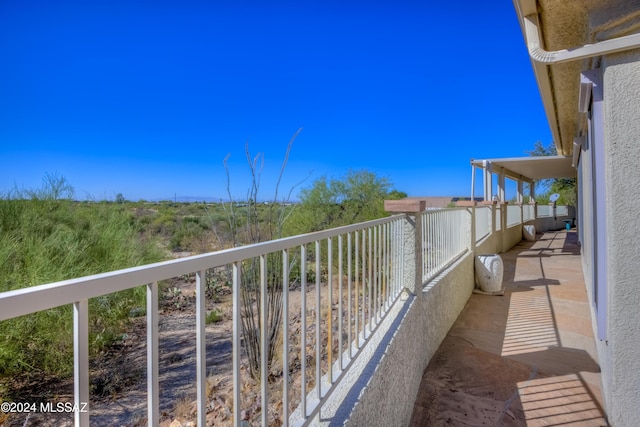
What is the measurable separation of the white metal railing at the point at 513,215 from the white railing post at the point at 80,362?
12286mm

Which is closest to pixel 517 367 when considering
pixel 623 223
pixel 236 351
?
pixel 623 223

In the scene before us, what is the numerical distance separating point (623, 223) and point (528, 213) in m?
14.5

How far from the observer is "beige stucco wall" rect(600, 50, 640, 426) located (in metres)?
1.98

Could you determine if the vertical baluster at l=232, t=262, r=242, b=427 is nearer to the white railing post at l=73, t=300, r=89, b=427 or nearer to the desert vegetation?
the white railing post at l=73, t=300, r=89, b=427

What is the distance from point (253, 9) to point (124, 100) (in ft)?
29.6

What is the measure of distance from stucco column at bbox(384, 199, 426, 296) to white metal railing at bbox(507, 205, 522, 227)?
9266mm

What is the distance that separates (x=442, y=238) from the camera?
464cm

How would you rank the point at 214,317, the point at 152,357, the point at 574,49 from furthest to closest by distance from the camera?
1. the point at 214,317
2. the point at 574,49
3. the point at 152,357

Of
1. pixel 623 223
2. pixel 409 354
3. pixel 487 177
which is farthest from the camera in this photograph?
pixel 487 177

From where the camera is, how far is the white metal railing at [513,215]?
11117 mm

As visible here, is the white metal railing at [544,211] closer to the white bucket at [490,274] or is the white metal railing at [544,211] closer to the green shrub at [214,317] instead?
the white bucket at [490,274]

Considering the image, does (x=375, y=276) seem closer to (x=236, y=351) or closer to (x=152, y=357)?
(x=236, y=351)

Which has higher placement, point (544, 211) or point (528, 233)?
point (544, 211)

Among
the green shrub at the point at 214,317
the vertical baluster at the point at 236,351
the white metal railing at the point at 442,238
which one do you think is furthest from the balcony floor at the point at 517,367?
the green shrub at the point at 214,317
